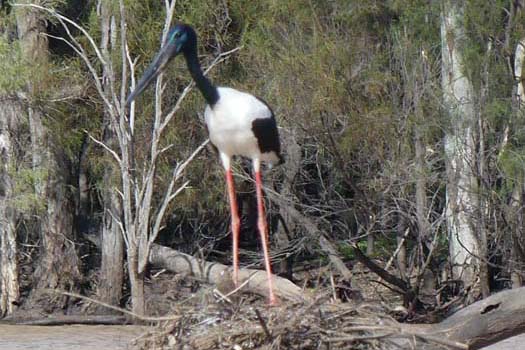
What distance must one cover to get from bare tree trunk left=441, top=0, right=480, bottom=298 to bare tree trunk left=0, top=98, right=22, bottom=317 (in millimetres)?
6016

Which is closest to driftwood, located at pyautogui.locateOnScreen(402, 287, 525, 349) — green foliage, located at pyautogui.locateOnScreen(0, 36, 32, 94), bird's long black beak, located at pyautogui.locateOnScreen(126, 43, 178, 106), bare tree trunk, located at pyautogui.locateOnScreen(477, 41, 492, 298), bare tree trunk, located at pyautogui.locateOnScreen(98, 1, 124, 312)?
bird's long black beak, located at pyautogui.locateOnScreen(126, 43, 178, 106)

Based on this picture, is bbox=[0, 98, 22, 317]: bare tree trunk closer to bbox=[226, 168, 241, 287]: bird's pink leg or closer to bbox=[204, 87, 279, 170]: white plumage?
bbox=[226, 168, 241, 287]: bird's pink leg

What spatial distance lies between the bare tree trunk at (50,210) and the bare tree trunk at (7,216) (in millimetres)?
320

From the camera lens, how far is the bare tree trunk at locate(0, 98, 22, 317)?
16.8 m

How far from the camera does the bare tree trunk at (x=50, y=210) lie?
16812mm

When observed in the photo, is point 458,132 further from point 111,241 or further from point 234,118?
point 111,241

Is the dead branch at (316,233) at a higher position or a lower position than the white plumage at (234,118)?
lower

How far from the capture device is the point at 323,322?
A: 7.63 metres

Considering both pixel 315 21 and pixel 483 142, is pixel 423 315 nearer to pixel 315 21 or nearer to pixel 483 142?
pixel 483 142

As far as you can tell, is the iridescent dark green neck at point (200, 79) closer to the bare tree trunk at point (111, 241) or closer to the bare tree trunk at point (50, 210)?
the bare tree trunk at point (111, 241)

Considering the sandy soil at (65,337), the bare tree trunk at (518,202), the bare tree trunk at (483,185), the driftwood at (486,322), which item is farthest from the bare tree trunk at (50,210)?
the driftwood at (486,322)

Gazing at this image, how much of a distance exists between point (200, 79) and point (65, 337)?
6.14m

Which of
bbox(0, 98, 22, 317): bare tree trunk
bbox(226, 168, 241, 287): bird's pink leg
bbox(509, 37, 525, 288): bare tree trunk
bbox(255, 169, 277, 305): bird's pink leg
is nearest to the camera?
bbox(226, 168, 241, 287): bird's pink leg

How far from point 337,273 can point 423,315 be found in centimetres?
134
